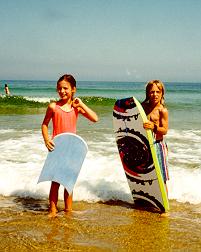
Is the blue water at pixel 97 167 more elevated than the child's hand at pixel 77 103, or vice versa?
the child's hand at pixel 77 103

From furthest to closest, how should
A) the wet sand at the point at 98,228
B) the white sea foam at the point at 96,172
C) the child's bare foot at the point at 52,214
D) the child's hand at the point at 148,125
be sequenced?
the white sea foam at the point at 96,172 → the child's hand at the point at 148,125 → the child's bare foot at the point at 52,214 → the wet sand at the point at 98,228

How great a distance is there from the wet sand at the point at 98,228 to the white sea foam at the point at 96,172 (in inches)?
14.6

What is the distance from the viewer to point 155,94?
450 cm

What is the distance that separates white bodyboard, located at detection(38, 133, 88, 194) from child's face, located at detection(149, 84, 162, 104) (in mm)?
1019

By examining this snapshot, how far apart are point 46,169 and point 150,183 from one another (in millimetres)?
1300

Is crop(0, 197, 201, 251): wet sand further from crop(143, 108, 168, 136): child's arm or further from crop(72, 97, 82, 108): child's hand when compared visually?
crop(72, 97, 82, 108): child's hand

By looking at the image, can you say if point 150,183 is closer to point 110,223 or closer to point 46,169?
point 110,223

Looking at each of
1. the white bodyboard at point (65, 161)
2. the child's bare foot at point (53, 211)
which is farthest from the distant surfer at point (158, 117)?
the child's bare foot at point (53, 211)

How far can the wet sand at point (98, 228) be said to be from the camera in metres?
3.45

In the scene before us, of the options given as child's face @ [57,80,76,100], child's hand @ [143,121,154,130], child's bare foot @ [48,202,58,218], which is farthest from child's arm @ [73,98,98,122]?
child's bare foot @ [48,202,58,218]

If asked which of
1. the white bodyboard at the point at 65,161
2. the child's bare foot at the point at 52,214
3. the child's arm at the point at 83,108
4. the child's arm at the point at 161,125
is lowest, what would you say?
the child's bare foot at the point at 52,214

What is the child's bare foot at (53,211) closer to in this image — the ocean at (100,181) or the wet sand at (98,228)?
the wet sand at (98,228)

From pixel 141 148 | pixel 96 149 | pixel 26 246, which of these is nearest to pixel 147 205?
pixel 141 148

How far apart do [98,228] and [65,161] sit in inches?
34.1
